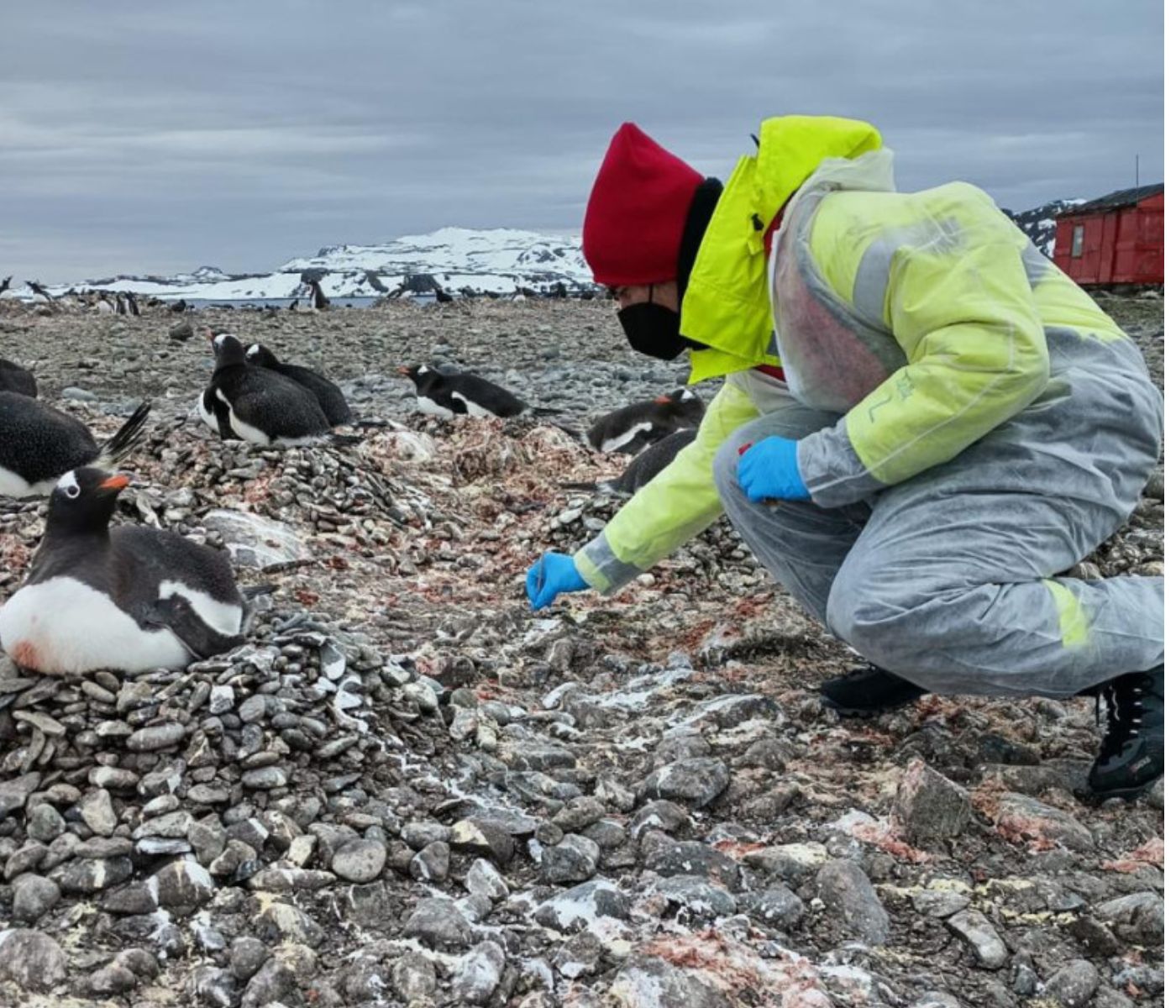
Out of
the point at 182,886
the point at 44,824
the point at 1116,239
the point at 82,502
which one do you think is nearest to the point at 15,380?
the point at 82,502

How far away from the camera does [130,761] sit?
2654 mm

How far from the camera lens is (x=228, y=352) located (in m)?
7.66

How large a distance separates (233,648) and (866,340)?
5.38 ft

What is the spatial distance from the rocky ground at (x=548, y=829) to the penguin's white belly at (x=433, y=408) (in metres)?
4.04

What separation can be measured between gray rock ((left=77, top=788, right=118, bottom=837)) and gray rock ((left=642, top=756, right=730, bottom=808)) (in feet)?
3.35

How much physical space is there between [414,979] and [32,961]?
23.3 inches

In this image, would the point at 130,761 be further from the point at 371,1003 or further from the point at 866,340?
the point at 866,340

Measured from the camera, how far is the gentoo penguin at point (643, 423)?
7.24 metres

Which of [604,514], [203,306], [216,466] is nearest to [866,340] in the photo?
[604,514]

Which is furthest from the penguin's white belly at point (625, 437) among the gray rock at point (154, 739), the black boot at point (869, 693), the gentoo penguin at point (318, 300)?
the gentoo penguin at point (318, 300)

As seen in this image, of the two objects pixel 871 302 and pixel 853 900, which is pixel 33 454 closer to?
pixel 871 302

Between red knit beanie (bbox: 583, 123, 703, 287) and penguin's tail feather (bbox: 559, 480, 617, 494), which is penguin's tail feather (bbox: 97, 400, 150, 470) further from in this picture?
penguin's tail feather (bbox: 559, 480, 617, 494)

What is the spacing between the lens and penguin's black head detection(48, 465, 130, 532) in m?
3.17

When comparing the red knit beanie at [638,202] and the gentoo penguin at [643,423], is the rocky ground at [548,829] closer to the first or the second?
the red knit beanie at [638,202]
